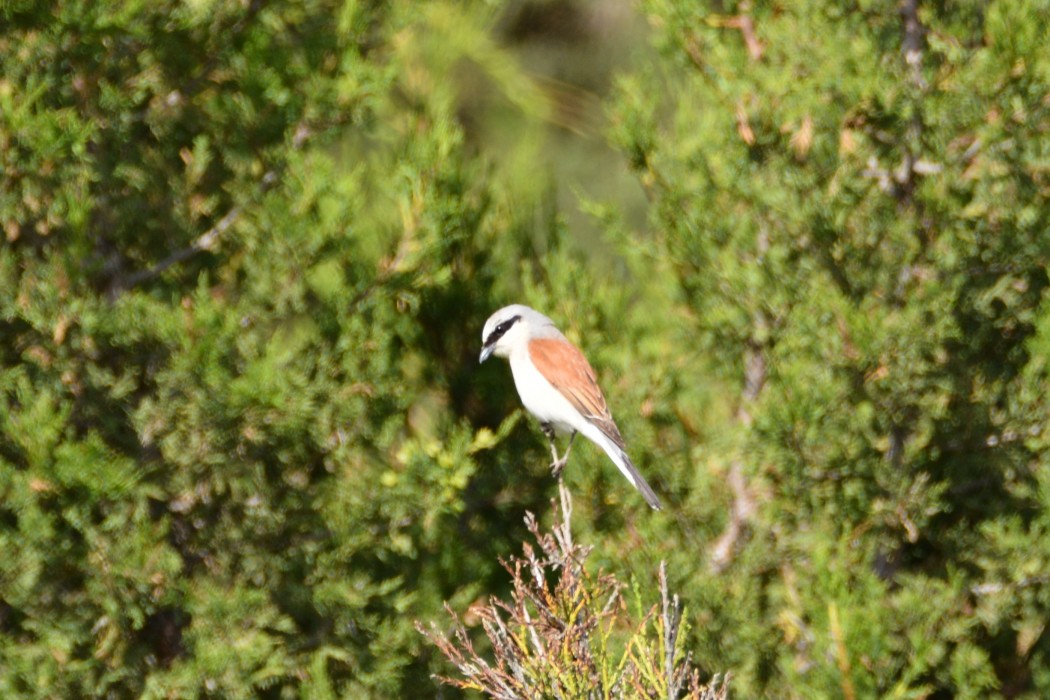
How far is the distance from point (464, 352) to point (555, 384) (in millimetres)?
1249

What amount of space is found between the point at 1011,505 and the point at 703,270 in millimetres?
1748

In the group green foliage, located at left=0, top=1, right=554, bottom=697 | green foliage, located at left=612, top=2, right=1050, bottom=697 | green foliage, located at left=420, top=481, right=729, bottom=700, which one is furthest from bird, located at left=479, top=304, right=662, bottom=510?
green foliage, located at left=420, top=481, right=729, bottom=700

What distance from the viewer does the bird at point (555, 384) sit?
4.86m

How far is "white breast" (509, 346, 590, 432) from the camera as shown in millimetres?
4844

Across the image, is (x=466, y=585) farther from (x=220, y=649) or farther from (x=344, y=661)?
(x=220, y=649)

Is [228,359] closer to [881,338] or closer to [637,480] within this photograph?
[637,480]

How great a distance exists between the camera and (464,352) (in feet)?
19.9

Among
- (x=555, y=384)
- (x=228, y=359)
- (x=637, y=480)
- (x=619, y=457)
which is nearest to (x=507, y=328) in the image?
(x=555, y=384)

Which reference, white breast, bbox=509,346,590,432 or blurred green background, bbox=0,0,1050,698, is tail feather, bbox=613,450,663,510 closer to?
white breast, bbox=509,346,590,432

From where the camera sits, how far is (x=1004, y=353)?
213 inches

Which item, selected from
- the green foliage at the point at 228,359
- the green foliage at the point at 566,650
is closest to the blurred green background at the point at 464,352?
the green foliage at the point at 228,359

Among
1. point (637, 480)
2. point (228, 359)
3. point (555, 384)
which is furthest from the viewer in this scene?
point (228, 359)

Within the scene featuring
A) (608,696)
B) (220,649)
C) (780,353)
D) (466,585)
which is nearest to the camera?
(608,696)

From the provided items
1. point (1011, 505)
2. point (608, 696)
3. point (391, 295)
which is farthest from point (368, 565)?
point (1011, 505)
